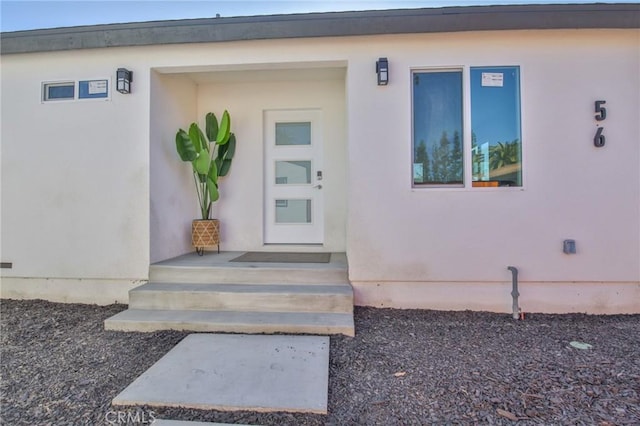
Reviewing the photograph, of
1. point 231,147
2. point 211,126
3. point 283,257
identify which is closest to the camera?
point 283,257

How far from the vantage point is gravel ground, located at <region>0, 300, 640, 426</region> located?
6.12 ft

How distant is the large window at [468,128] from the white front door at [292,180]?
1783 millimetres

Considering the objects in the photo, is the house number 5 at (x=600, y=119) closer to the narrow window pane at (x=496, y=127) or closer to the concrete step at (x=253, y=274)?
the narrow window pane at (x=496, y=127)

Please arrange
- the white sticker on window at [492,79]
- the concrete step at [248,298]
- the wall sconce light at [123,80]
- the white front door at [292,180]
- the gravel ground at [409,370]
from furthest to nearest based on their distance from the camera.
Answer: the white front door at [292,180] → the wall sconce light at [123,80] → the white sticker on window at [492,79] → the concrete step at [248,298] → the gravel ground at [409,370]

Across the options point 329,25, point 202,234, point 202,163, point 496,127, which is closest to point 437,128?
point 496,127

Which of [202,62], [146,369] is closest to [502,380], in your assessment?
[146,369]

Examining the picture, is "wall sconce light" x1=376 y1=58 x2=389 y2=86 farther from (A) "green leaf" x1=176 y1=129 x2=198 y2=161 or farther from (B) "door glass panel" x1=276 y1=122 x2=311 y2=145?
(A) "green leaf" x1=176 y1=129 x2=198 y2=161

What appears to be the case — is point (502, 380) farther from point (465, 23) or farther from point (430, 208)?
point (465, 23)

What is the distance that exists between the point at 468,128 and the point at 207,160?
3298 millimetres

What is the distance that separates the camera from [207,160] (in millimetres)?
4156

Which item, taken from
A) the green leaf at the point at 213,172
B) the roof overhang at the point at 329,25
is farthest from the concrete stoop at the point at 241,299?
the roof overhang at the point at 329,25

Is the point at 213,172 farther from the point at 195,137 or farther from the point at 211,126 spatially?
the point at 211,126

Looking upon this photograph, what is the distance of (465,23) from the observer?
329 centimetres

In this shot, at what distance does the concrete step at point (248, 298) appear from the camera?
320 centimetres
